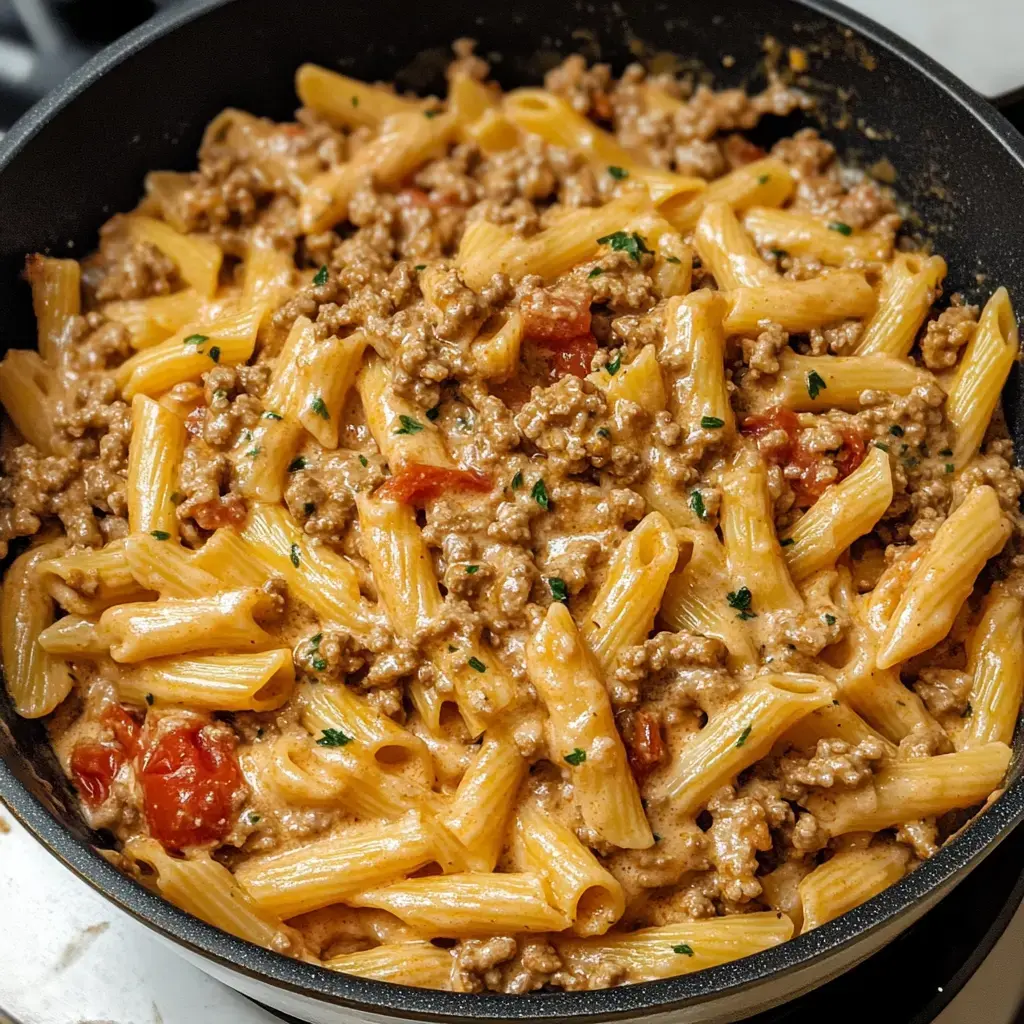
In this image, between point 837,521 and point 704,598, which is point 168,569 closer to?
point 704,598

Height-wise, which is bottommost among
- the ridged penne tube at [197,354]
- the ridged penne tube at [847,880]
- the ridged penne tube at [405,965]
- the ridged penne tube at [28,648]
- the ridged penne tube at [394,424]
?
the ridged penne tube at [28,648]

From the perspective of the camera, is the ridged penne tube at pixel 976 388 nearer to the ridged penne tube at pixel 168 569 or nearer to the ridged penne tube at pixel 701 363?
the ridged penne tube at pixel 701 363

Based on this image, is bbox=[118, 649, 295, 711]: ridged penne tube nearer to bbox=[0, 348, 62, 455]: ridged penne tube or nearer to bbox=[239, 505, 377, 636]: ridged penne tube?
bbox=[239, 505, 377, 636]: ridged penne tube

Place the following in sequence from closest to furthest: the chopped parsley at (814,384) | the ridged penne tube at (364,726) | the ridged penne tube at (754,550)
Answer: the ridged penne tube at (364,726)
the ridged penne tube at (754,550)
the chopped parsley at (814,384)

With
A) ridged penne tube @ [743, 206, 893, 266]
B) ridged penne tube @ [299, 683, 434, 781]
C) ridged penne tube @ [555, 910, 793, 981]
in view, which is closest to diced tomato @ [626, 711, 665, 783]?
ridged penne tube @ [555, 910, 793, 981]

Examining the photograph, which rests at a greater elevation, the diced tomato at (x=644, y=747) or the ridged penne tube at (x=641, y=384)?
the ridged penne tube at (x=641, y=384)

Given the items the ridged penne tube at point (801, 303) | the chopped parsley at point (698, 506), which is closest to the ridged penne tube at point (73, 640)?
the chopped parsley at point (698, 506)

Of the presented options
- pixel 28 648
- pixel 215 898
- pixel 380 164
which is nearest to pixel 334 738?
pixel 215 898

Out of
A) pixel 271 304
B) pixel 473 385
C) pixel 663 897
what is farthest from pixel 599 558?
pixel 271 304
